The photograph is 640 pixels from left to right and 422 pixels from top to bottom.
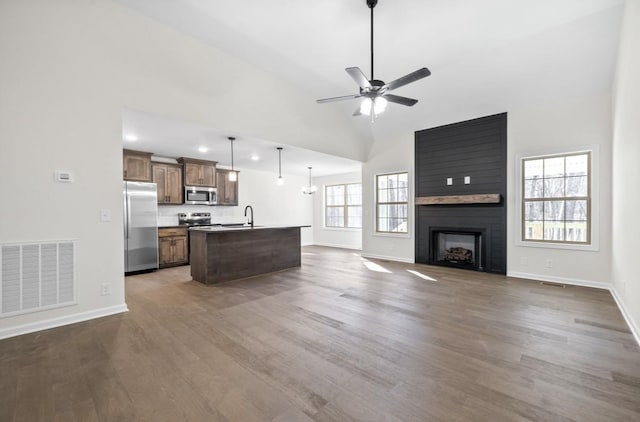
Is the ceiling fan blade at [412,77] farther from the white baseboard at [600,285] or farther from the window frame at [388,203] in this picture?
the window frame at [388,203]

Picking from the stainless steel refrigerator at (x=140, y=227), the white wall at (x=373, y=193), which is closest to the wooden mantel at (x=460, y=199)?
the white wall at (x=373, y=193)

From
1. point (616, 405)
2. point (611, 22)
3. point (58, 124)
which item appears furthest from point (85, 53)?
point (611, 22)

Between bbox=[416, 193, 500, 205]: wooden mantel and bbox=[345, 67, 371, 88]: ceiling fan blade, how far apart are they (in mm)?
3421

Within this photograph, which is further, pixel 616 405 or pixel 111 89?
pixel 111 89

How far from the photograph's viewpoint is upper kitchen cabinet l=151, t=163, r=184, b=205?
19.9ft

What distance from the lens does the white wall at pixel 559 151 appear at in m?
4.19

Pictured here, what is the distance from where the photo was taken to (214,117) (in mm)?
4109

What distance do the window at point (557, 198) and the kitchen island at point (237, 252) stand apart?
4.44 meters

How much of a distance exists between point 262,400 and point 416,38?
176 inches

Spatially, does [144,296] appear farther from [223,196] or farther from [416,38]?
[416,38]

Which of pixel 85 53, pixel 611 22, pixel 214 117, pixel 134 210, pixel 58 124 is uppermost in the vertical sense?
pixel 611 22

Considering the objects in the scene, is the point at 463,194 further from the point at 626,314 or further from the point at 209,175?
the point at 209,175

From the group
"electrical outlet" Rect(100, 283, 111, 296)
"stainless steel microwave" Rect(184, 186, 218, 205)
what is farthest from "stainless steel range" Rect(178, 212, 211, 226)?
"electrical outlet" Rect(100, 283, 111, 296)

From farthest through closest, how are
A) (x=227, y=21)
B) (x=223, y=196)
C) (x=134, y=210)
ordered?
(x=223, y=196) → (x=134, y=210) → (x=227, y=21)
